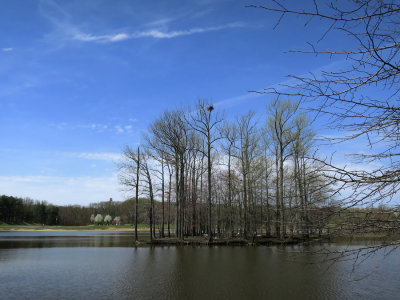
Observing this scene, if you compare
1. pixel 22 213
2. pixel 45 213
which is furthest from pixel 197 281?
pixel 45 213

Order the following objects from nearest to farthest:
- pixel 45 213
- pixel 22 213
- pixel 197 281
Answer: pixel 197 281
pixel 22 213
pixel 45 213

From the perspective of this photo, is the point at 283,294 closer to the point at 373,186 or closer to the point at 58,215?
the point at 373,186

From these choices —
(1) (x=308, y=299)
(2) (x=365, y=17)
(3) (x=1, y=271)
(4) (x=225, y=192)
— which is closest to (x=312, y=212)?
(2) (x=365, y=17)

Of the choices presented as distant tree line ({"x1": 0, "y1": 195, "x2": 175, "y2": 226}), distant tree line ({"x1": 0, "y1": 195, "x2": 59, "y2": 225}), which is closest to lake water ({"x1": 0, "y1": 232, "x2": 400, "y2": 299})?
distant tree line ({"x1": 0, "y1": 195, "x2": 175, "y2": 226})

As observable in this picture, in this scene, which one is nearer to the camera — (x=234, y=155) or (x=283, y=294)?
(x=283, y=294)

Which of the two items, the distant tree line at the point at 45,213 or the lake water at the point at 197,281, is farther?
the distant tree line at the point at 45,213

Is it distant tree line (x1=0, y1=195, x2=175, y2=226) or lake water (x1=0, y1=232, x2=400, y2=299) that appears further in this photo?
distant tree line (x1=0, y1=195, x2=175, y2=226)

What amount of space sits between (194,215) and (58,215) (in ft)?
327

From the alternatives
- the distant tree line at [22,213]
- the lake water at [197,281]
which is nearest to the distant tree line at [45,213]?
the distant tree line at [22,213]

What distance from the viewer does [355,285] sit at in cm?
908

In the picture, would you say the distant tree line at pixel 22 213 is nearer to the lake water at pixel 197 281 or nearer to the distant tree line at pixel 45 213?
the distant tree line at pixel 45 213

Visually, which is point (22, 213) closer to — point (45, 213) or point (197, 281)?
point (45, 213)

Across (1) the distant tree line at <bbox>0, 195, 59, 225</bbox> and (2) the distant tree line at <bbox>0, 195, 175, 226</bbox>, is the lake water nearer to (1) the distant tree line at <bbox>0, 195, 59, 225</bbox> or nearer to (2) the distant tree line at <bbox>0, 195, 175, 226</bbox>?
(2) the distant tree line at <bbox>0, 195, 175, 226</bbox>

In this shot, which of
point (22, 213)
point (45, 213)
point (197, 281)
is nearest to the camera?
point (197, 281)
